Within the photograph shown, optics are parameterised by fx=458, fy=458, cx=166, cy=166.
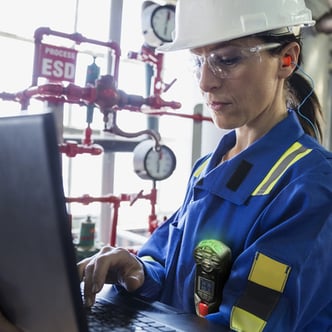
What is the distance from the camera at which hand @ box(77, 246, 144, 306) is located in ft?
2.48

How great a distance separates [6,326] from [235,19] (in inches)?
26.7

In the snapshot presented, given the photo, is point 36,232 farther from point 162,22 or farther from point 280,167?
point 162,22

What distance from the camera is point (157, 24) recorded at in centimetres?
229

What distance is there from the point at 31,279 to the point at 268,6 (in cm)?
71

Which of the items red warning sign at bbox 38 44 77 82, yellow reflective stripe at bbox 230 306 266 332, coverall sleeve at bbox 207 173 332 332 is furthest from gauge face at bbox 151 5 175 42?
yellow reflective stripe at bbox 230 306 266 332

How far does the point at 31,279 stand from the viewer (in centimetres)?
41

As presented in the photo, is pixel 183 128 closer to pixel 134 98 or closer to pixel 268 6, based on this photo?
pixel 134 98

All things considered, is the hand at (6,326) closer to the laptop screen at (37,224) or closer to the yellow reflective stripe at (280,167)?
the laptop screen at (37,224)

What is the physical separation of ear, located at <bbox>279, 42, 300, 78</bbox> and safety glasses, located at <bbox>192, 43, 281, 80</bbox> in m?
0.02

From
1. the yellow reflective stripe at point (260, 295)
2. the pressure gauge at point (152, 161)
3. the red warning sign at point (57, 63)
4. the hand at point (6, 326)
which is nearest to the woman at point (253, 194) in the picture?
the yellow reflective stripe at point (260, 295)

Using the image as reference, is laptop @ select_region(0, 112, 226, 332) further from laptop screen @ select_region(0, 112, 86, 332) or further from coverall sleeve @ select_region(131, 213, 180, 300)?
coverall sleeve @ select_region(131, 213, 180, 300)

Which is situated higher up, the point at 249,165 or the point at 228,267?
the point at 249,165

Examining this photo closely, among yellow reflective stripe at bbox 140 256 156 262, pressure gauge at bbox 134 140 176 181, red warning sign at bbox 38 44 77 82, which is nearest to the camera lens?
yellow reflective stripe at bbox 140 256 156 262

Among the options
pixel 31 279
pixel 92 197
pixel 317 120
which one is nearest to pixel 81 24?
pixel 92 197
